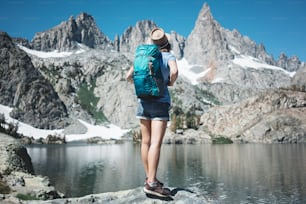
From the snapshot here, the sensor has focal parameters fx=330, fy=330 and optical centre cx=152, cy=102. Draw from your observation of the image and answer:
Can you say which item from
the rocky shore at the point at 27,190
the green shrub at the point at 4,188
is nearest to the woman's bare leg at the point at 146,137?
the rocky shore at the point at 27,190

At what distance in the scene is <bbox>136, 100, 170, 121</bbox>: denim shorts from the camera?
8.74m

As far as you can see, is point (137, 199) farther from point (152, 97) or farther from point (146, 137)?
point (152, 97)

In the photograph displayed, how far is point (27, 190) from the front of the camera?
24297 mm

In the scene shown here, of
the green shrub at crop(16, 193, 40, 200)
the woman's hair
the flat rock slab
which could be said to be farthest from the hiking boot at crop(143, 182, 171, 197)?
the green shrub at crop(16, 193, 40, 200)

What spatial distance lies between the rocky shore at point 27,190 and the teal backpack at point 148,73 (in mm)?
2851

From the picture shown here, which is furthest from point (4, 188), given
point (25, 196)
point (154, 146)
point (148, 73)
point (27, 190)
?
point (148, 73)

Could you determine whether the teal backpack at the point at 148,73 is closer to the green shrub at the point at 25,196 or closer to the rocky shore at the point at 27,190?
the rocky shore at the point at 27,190

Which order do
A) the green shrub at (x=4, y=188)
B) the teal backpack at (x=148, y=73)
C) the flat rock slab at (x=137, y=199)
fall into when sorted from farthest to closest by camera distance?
the green shrub at (x=4, y=188), the flat rock slab at (x=137, y=199), the teal backpack at (x=148, y=73)

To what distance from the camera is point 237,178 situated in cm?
5134

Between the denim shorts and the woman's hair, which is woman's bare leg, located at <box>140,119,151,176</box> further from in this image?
the woman's hair

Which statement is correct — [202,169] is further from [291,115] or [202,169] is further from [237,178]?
[291,115]

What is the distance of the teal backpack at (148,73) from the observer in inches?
335

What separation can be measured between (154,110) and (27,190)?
62.9 ft

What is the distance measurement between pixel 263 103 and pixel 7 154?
7228 inches
